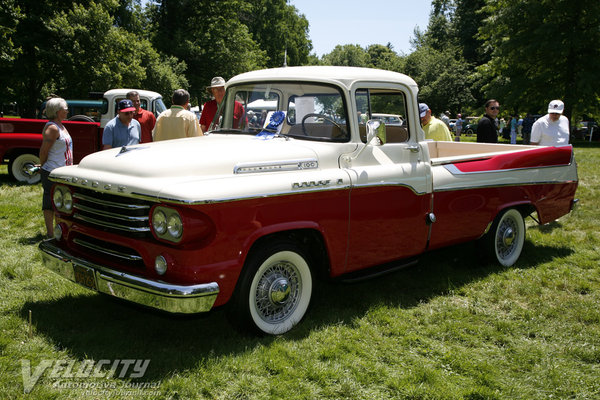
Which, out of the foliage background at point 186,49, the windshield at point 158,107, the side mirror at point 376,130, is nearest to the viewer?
the side mirror at point 376,130

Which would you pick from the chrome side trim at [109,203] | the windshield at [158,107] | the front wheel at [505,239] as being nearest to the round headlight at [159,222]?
the chrome side trim at [109,203]

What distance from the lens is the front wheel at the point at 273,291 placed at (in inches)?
153

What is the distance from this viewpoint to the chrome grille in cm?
373

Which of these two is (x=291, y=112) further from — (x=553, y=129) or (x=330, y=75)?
(x=553, y=129)

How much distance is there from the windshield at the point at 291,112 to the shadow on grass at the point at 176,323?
1.40 m

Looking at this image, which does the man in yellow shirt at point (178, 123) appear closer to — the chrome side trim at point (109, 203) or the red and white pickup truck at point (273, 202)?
the red and white pickup truck at point (273, 202)

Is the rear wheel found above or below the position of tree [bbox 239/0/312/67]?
below

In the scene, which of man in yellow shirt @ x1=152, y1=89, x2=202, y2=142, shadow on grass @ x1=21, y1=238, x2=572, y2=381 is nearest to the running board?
shadow on grass @ x1=21, y1=238, x2=572, y2=381

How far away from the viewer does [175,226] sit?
357 cm

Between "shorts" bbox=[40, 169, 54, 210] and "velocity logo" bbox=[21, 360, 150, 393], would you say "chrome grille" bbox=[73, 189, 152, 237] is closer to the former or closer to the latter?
"velocity logo" bbox=[21, 360, 150, 393]

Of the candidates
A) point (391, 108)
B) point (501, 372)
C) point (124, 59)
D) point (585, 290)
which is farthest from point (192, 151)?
point (124, 59)

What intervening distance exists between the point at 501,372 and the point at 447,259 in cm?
276

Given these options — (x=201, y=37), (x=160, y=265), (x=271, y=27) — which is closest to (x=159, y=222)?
(x=160, y=265)

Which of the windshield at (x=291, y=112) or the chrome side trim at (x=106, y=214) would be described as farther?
the windshield at (x=291, y=112)
